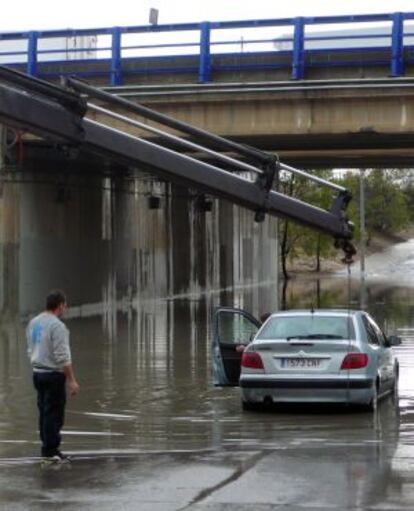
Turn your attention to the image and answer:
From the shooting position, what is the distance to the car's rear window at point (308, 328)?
582 inches

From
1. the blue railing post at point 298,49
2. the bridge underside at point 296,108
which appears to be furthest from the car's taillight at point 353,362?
the bridge underside at point 296,108

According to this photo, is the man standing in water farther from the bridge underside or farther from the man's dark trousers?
the bridge underside

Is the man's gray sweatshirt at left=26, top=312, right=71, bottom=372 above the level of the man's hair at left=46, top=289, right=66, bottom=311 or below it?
below

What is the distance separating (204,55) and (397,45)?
4585mm

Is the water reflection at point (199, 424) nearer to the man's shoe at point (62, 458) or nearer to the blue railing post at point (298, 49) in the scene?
the man's shoe at point (62, 458)

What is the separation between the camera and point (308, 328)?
49.2ft

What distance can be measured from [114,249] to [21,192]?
7.57 metres

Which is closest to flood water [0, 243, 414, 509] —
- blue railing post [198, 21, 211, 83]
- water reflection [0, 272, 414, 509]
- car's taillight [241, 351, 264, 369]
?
water reflection [0, 272, 414, 509]

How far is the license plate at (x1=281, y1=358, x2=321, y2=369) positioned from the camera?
46.9 feet

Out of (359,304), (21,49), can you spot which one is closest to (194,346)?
(21,49)

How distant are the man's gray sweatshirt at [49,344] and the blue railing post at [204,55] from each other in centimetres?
1853

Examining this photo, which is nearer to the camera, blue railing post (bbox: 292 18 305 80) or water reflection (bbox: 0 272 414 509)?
water reflection (bbox: 0 272 414 509)

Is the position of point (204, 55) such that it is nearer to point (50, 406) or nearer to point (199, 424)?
point (199, 424)

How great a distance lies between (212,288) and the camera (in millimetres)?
54219
